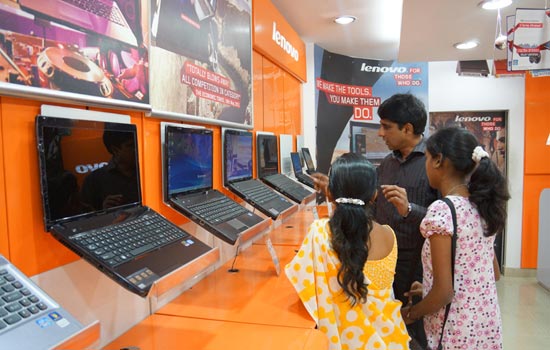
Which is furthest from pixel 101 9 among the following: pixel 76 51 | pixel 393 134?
pixel 393 134

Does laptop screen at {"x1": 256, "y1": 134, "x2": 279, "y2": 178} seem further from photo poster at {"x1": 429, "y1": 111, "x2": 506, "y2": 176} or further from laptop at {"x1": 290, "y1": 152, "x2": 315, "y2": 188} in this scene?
photo poster at {"x1": 429, "y1": 111, "x2": 506, "y2": 176}

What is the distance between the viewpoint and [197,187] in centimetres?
177

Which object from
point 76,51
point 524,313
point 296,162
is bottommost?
point 524,313

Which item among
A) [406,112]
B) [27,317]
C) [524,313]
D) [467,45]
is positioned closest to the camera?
[27,317]

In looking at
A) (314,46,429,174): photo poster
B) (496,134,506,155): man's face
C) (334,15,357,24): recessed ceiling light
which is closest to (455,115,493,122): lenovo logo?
(496,134,506,155): man's face

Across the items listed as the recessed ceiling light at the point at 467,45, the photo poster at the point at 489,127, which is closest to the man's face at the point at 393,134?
the recessed ceiling light at the point at 467,45

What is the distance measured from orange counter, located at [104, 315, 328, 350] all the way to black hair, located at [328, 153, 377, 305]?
0.22 meters

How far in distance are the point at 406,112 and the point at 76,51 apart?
150 centimetres

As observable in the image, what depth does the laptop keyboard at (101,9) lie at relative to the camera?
3.86 feet

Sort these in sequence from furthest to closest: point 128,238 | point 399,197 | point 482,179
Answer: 1. point 399,197
2. point 482,179
3. point 128,238

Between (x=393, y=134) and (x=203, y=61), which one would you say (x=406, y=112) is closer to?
(x=393, y=134)

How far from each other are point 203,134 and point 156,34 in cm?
47

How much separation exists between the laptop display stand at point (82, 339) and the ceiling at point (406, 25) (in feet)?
10.0

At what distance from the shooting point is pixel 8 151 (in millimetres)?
978
